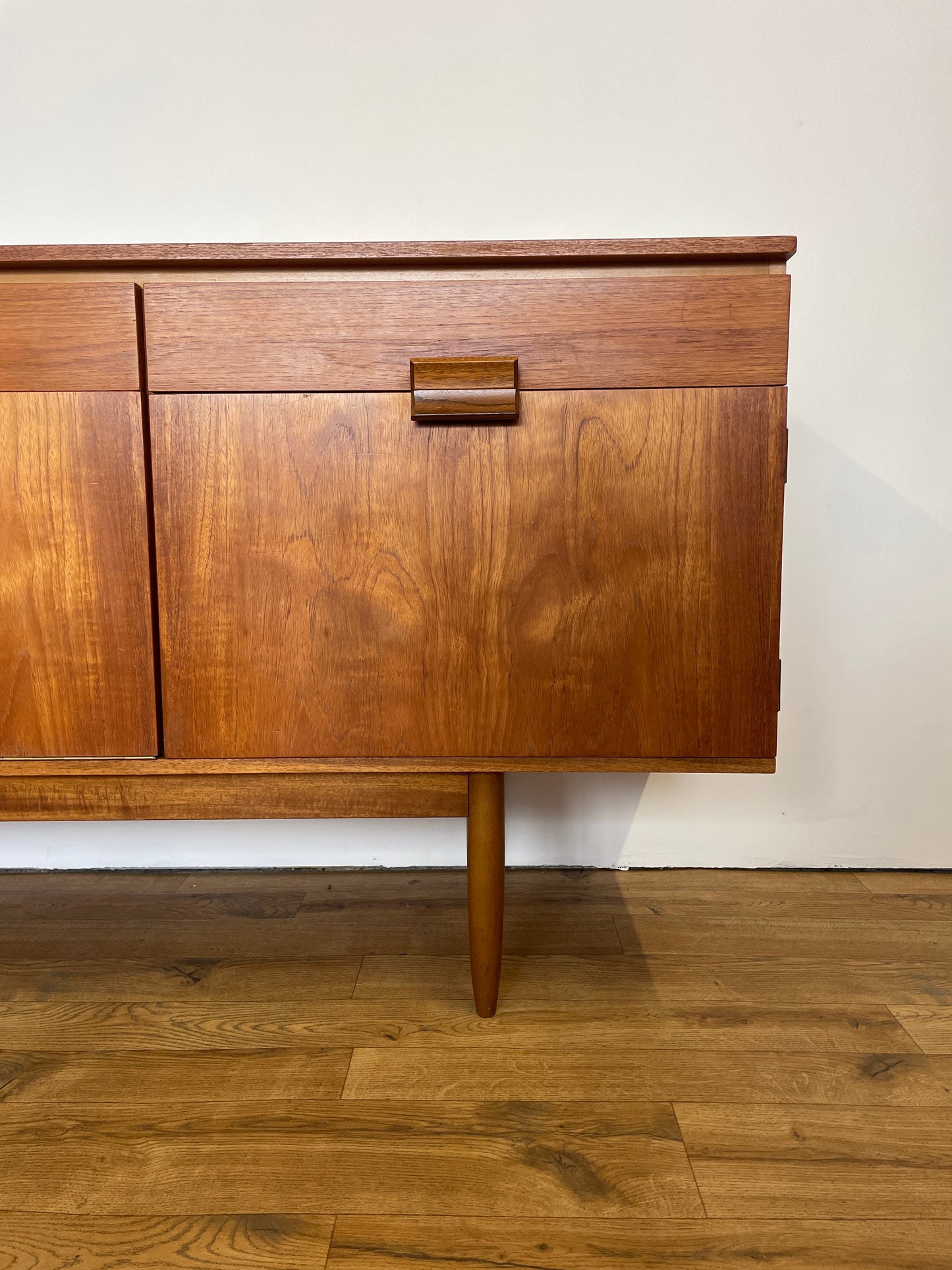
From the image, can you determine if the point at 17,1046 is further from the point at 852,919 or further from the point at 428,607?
the point at 852,919

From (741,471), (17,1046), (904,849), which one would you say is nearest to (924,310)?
(741,471)

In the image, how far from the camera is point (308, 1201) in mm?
633

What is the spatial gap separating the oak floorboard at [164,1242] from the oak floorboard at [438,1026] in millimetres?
219

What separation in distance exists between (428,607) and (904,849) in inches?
39.5

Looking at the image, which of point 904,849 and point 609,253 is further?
point 904,849

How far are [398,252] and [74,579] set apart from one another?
0.43 meters

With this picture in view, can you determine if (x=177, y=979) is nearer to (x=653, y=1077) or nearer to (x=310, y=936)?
(x=310, y=936)

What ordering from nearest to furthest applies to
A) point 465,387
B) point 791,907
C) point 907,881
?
point 465,387 < point 791,907 < point 907,881

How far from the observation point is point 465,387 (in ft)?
2.41

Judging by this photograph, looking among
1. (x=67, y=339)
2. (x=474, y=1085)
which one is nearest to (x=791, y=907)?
(x=474, y=1085)

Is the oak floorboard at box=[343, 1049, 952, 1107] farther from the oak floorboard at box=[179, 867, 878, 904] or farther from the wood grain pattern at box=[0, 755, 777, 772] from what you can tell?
the oak floorboard at box=[179, 867, 878, 904]

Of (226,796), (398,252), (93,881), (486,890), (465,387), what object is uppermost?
(398,252)

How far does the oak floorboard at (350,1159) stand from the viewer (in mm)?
633

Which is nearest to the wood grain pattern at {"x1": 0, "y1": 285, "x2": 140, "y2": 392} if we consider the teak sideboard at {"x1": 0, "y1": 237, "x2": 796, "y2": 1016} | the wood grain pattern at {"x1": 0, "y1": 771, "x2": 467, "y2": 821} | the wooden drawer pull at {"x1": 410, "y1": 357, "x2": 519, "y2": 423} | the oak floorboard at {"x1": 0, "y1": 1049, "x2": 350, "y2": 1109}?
the teak sideboard at {"x1": 0, "y1": 237, "x2": 796, "y2": 1016}
